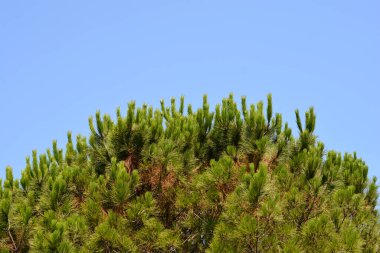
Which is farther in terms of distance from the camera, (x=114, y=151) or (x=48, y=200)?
(x=114, y=151)

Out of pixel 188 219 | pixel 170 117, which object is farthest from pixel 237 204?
pixel 170 117

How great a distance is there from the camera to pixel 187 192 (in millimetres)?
11062

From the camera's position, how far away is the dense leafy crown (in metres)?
9.92

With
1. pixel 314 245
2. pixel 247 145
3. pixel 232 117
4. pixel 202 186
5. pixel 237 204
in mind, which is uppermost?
pixel 232 117

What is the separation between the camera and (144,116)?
11.9 m

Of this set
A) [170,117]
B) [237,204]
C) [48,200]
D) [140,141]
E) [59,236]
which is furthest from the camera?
[170,117]

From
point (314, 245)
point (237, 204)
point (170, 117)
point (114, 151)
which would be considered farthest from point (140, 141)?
point (314, 245)

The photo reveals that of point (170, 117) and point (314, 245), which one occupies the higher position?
point (170, 117)

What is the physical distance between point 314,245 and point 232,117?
318 cm

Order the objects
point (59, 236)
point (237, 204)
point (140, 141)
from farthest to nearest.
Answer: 1. point (140, 141)
2. point (237, 204)
3. point (59, 236)

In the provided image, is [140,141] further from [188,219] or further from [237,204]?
[237,204]

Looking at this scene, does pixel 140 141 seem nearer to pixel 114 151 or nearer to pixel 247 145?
pixel 114 151

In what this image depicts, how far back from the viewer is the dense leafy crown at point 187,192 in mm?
9922

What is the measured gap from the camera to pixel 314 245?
33.4ft
